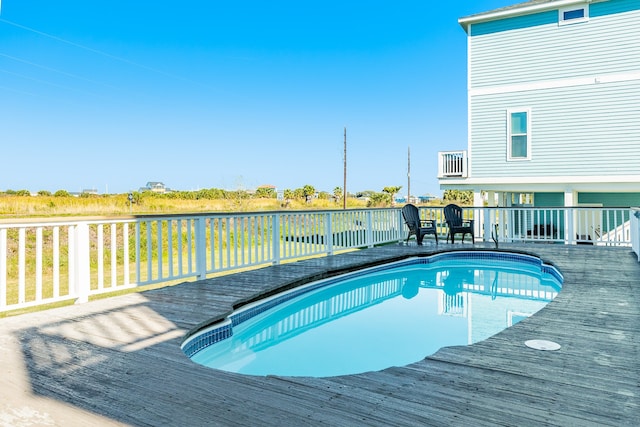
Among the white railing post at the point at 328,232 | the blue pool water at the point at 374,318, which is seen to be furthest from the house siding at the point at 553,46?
the white railing post at the point at 328,232

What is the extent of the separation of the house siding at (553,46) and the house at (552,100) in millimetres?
20

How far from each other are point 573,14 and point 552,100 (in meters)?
2.01

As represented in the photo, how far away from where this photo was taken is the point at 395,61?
21.7 metres

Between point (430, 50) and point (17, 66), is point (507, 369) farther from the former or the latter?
point (17, 66)

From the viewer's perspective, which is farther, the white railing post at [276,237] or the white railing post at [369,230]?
the white railing post at [369,230]

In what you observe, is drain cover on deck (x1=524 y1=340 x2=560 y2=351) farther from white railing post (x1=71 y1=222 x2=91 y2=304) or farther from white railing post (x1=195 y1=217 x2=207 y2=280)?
white railing post (x1=71 y1=222 x2=91 y2=304)

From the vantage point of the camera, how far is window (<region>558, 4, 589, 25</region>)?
10.1 m

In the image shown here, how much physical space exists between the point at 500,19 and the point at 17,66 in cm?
2530

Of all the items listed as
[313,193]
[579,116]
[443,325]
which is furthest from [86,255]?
[313,193]

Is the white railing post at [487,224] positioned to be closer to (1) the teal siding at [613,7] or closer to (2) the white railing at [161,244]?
(2) the white railing at [161,244]

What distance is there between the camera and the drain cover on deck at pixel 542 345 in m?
2.72

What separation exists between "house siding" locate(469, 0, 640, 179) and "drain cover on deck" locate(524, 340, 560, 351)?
8.84 m

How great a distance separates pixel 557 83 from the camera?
33.9 feet

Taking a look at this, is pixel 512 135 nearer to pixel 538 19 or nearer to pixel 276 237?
pixel 538 19
